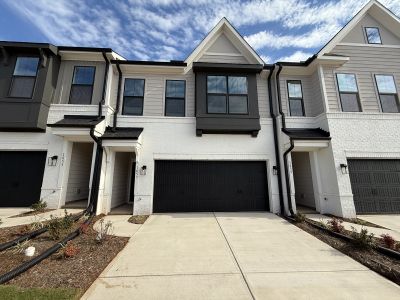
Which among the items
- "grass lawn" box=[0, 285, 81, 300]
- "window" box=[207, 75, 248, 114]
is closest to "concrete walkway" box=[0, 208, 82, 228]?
"grass lawn" box=[0, 285, 81, 300]

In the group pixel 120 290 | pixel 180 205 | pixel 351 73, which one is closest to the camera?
pixel 120 290

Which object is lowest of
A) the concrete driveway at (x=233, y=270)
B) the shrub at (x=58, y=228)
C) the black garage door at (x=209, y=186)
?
the concrete driveway at (x=233, y=270)

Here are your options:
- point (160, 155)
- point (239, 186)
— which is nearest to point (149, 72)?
point (160, 155)

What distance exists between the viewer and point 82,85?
30.4 ft

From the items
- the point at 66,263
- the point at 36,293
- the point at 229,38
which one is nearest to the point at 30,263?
the point at 66,263

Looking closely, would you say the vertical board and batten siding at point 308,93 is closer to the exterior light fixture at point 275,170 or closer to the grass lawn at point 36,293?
the exterior light fixture at point 275,170

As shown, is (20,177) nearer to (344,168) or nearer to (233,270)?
(233,270)

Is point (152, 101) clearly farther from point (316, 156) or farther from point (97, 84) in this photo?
point (316, 156)

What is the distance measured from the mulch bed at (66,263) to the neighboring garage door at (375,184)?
9.36 metres

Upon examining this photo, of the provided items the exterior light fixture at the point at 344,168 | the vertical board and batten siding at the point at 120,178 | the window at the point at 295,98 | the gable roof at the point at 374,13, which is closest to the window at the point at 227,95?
the window at the point at 295,98

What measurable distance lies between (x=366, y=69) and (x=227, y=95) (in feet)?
22.7

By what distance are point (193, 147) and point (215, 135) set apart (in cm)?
121

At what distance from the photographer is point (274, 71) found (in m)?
9.95

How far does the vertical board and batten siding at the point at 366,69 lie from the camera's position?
9273 millimetres
